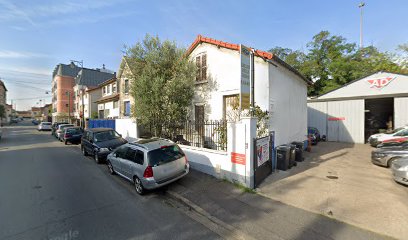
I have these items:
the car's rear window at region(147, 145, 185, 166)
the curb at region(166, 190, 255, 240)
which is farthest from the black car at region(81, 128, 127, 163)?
the curb at region(166, 190, 255, 240)

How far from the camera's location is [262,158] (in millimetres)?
6441

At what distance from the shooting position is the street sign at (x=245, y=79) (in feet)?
21.2

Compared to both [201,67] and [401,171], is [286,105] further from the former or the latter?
[201,67]

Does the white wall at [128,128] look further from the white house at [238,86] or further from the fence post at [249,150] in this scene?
the fence post at [249,150]

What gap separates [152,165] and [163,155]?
19.4 inches

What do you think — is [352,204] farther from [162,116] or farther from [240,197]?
[162,116]

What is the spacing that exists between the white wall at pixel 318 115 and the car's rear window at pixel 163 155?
16.2 meters

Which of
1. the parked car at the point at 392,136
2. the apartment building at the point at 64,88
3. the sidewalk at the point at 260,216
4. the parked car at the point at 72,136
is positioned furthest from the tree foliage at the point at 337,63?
the apartment building at the point at 64,88

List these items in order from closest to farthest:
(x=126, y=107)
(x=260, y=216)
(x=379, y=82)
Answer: (x=260, y=216), (x=379, y=82), (x=126, y=107)

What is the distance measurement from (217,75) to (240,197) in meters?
6.61

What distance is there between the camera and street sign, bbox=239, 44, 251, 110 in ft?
21.2

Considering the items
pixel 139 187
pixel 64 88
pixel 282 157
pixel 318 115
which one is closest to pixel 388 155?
pixel 282 157

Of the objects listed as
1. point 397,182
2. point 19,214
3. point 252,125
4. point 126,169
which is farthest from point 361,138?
point 19,214

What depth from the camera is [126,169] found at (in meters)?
6.52
